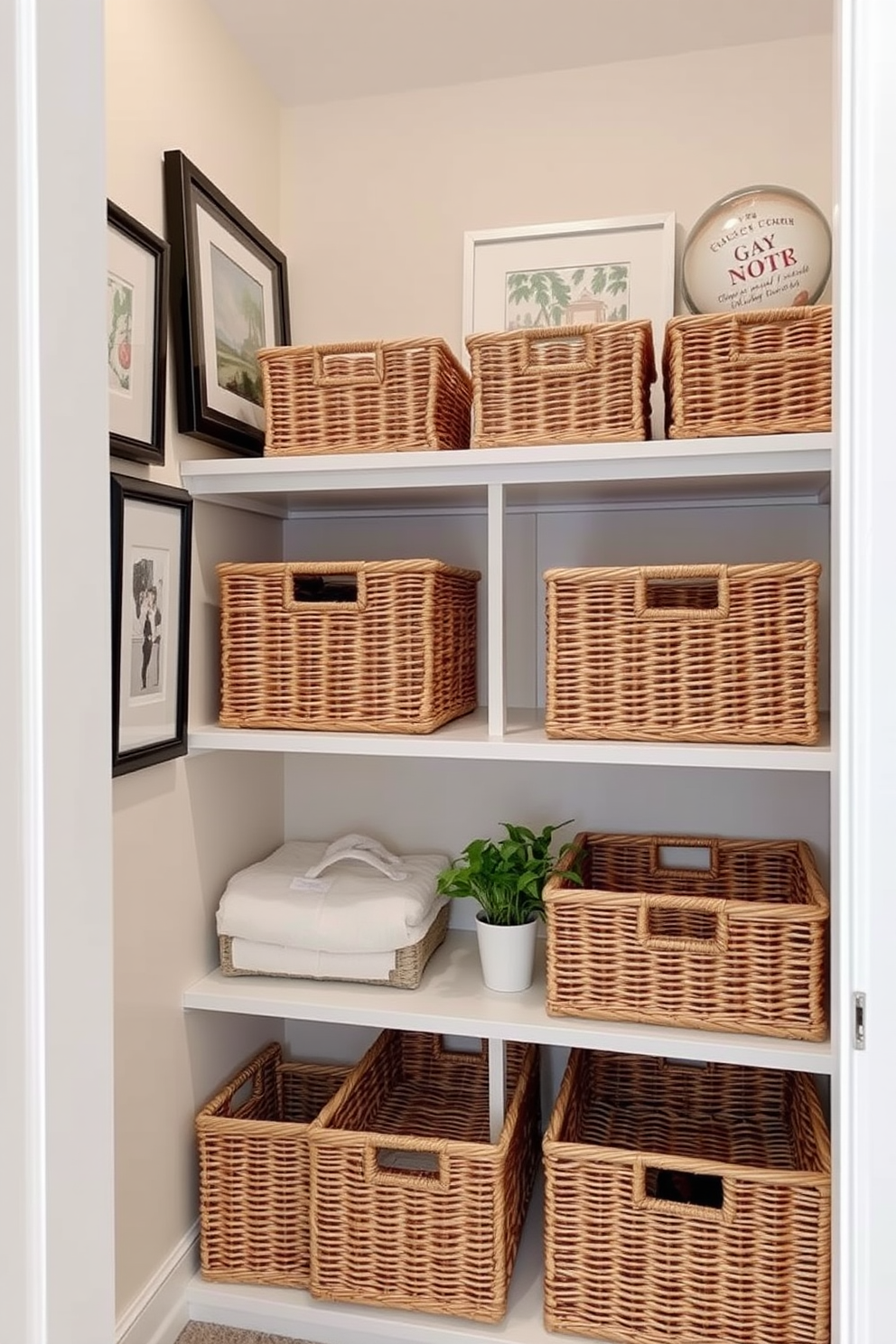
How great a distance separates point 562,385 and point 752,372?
28cm

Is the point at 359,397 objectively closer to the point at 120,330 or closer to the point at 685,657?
the point at 120,330

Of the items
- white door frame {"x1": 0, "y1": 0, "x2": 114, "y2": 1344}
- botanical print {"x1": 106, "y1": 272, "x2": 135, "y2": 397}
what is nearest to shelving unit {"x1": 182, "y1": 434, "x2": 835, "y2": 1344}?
botanical print {"x1": 106, "y1": 272, "x2": 135, "y2": 397}

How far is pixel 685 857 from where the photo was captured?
1933 mm

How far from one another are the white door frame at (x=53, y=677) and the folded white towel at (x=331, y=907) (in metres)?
0.98

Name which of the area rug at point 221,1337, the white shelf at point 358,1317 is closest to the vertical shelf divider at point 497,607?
the white shelf at point 358,1317

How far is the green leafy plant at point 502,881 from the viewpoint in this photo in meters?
1.67

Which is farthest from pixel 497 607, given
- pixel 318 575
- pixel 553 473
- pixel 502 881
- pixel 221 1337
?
pixel 221 1337

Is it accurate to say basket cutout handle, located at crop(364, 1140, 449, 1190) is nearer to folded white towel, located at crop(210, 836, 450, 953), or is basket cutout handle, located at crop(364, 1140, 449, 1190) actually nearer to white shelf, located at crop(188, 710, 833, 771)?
folded white towel, located at crop(210, 836, 450, 953)

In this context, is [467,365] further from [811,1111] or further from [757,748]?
[811,1111]

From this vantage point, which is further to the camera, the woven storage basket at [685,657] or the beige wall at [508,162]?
the beige wall at [508,162]
